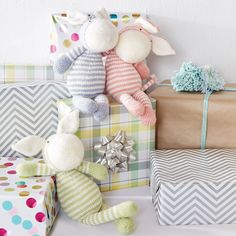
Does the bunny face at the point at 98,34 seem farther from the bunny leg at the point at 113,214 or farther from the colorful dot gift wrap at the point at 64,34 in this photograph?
the bunny leg at the point at 113,214

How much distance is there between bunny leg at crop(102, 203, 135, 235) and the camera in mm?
744

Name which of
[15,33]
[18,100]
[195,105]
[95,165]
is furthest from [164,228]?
[15,33]

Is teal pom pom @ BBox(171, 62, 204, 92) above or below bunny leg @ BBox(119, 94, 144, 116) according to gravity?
above

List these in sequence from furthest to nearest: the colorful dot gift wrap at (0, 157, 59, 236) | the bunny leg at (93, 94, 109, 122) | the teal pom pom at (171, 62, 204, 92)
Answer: the teal pom pom at (171, 62, 204, 92)
the bunny leg at (93, 94, 109, 122)
the colorful dot gift wrap at (0, 157, 59, 236)

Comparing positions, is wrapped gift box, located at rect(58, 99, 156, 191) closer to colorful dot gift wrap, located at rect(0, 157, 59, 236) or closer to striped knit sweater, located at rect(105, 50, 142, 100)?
striped knit sweater, located at rect(105, 50, 142, 100)

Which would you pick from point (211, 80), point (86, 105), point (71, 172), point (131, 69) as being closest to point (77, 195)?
point (71, 172)

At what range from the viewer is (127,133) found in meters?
0.88

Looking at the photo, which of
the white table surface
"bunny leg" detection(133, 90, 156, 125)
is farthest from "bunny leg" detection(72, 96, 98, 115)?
the white table surface

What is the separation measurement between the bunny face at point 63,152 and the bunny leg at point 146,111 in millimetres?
149

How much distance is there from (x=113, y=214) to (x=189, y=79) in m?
0.35

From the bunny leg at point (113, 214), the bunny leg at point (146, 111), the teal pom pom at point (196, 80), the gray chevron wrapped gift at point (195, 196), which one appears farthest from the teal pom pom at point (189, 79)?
the bunny leg at point (113, 214)

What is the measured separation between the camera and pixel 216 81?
948 mm

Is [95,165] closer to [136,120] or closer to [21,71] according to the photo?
[136,120]

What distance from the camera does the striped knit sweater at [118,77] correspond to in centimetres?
88
